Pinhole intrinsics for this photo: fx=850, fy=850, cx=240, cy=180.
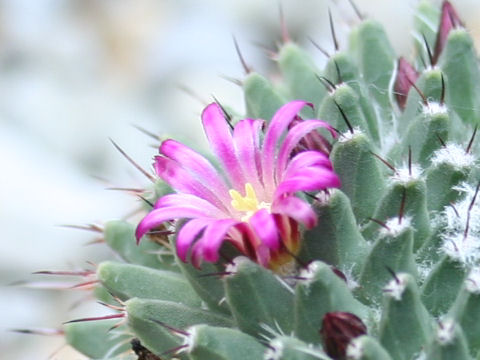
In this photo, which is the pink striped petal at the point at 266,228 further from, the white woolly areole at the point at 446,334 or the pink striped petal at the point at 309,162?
the white woolly areole at the point at 446,334

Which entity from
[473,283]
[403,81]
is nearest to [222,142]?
[473,283]

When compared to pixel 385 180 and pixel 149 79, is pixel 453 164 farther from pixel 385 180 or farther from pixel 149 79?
pixel 149 79

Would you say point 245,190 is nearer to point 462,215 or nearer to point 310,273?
point 310,273

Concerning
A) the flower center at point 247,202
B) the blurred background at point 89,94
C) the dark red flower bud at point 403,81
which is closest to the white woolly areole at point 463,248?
the flower center at point 247,202

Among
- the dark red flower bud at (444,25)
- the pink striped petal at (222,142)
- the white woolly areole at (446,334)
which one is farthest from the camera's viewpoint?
the dark red flower bud at (444,25)

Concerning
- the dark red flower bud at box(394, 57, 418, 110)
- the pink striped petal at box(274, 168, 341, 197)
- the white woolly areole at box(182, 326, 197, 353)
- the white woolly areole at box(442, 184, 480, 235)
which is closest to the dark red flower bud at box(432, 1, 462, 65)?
the dark red flower bud at box(394, 57, 418, 110)

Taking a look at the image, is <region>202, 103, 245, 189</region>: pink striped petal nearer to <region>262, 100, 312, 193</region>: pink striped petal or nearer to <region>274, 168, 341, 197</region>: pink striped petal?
<region>262, 100, 312, 193</region>: pink striped petal

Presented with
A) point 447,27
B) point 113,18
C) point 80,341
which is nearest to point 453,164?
point 447,27
